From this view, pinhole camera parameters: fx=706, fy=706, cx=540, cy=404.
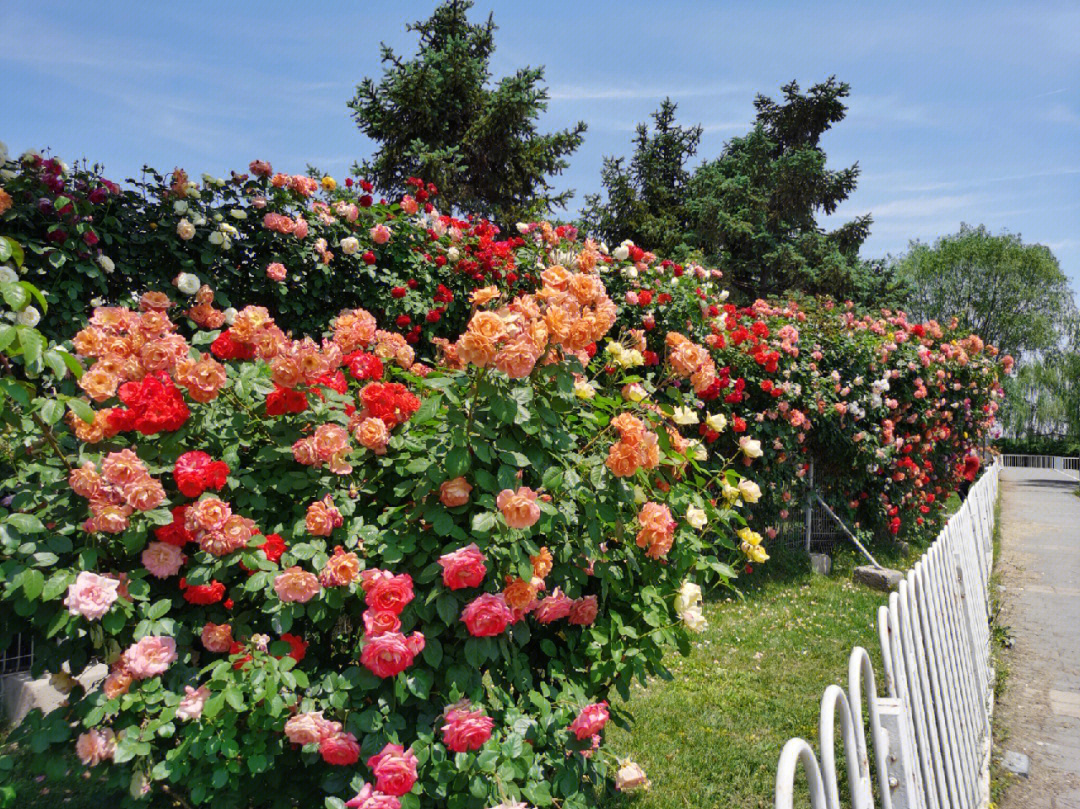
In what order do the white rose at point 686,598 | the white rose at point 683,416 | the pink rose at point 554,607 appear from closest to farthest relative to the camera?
the pink rose at point 554,607, the white rose at point 686,598, the white rose at point 683,416

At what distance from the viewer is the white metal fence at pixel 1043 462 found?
36.1 meters

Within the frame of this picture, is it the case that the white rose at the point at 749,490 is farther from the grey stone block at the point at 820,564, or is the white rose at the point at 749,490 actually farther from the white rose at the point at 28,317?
the grey stone block at the point at 820,564

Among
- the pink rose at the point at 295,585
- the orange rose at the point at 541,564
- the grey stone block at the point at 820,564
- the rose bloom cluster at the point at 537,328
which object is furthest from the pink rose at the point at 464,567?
the grey stone block at the point at 820,564

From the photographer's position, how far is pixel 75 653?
1.98m

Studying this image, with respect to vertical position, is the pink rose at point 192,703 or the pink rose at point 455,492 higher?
the pink rose at point 455,492

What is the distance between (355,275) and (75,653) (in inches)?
135

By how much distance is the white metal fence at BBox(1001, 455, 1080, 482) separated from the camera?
36106 millimetres

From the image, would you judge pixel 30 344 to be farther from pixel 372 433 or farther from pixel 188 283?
A: pixel 188 283

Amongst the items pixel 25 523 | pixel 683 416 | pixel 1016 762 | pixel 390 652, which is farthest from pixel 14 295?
pixel 1016 762

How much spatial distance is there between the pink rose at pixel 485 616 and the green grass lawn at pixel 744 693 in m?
1.71

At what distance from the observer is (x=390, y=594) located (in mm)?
1779

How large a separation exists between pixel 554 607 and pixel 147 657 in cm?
111

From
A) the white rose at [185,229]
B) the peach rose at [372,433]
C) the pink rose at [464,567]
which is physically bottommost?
the pink rose at [464,567]

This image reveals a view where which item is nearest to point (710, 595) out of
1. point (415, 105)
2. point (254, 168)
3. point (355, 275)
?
point (355, 275)
